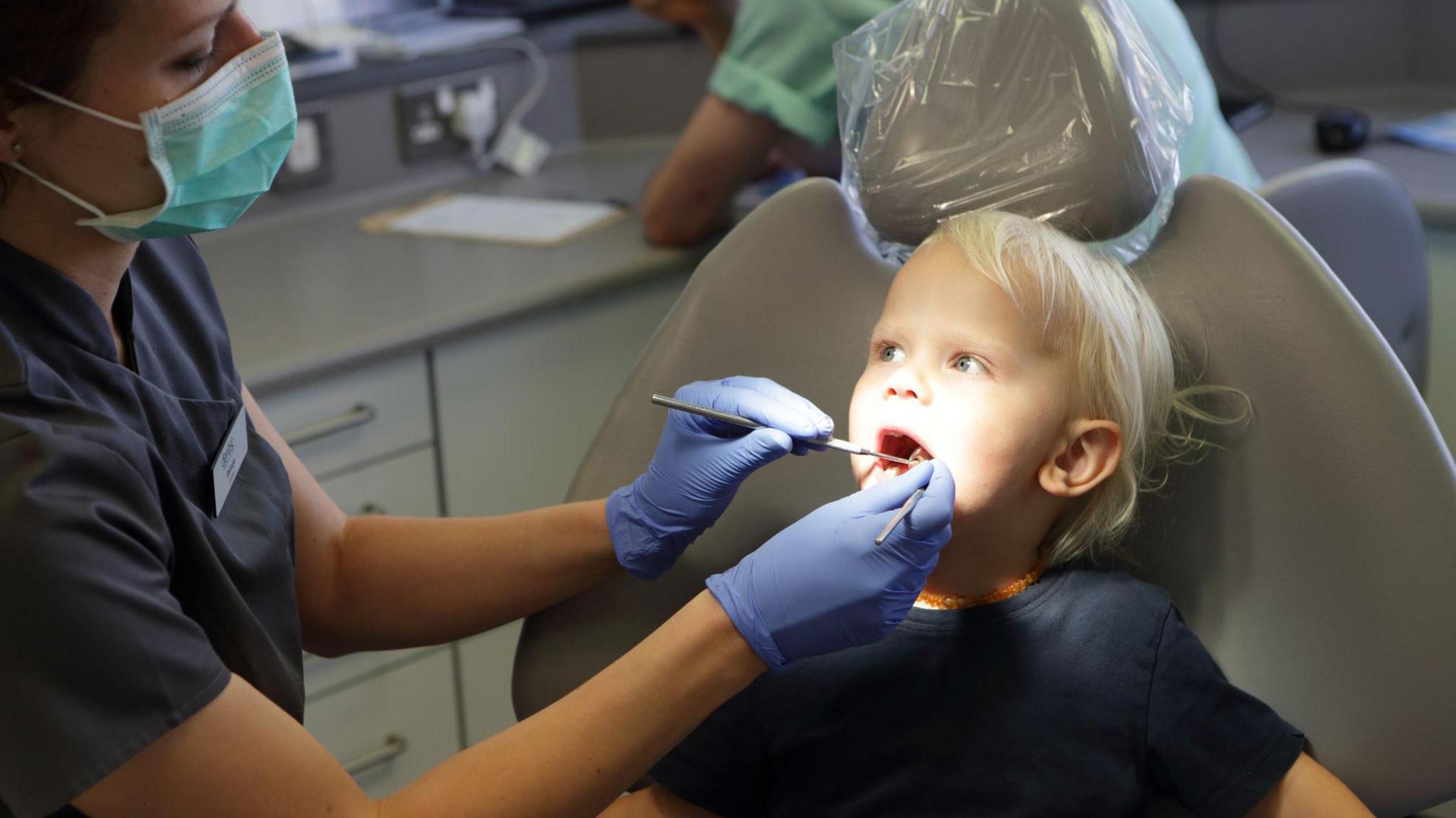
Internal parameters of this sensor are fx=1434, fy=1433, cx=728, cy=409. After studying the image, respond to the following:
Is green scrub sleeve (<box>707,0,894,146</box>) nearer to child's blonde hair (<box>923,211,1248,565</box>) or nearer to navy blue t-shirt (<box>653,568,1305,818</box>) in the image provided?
child's blonde hair (<box>923,211,1248,565</box>)

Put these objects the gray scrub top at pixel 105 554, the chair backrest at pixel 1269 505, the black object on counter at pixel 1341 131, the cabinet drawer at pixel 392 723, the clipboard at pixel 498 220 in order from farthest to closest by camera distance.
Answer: the black object on counter at pixel 1341 131
the clipboard at pixel 498 220
the cabinet drawer at pixel 392 723
the chair backrest at pixel 1269 505
the gray scrub top at pixel 105 554

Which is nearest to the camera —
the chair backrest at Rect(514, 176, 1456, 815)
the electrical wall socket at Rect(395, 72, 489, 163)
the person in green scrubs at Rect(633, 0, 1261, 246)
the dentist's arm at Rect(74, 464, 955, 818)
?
the dentist's arm at Rect(74, 464, 955, 818)

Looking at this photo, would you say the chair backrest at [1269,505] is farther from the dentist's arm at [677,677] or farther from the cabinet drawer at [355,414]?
the cabinet drawer at [355,414]

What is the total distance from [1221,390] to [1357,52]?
1938mm

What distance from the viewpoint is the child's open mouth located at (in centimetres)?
109

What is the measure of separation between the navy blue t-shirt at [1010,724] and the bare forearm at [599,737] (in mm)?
145

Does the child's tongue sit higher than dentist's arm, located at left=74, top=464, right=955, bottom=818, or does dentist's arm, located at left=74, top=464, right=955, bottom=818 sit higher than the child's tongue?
the child's tongue

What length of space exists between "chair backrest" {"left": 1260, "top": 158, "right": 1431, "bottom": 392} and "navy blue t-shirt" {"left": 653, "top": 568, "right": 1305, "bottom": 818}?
0.40m

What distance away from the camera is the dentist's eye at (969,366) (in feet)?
3.60

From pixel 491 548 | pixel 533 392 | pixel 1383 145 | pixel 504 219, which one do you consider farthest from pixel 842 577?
pixel 1383 145

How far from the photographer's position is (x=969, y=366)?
3.61 ft

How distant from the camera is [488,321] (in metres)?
1.93

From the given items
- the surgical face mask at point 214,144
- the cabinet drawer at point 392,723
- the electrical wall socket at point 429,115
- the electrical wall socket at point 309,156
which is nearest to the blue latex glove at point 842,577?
the surgical face mask at point 214,144

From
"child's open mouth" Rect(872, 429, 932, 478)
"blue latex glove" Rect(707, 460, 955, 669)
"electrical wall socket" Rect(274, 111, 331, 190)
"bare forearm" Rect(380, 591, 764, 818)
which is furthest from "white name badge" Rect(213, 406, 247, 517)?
"electrical wall socket" Rect(274, 111, 331, 190)
